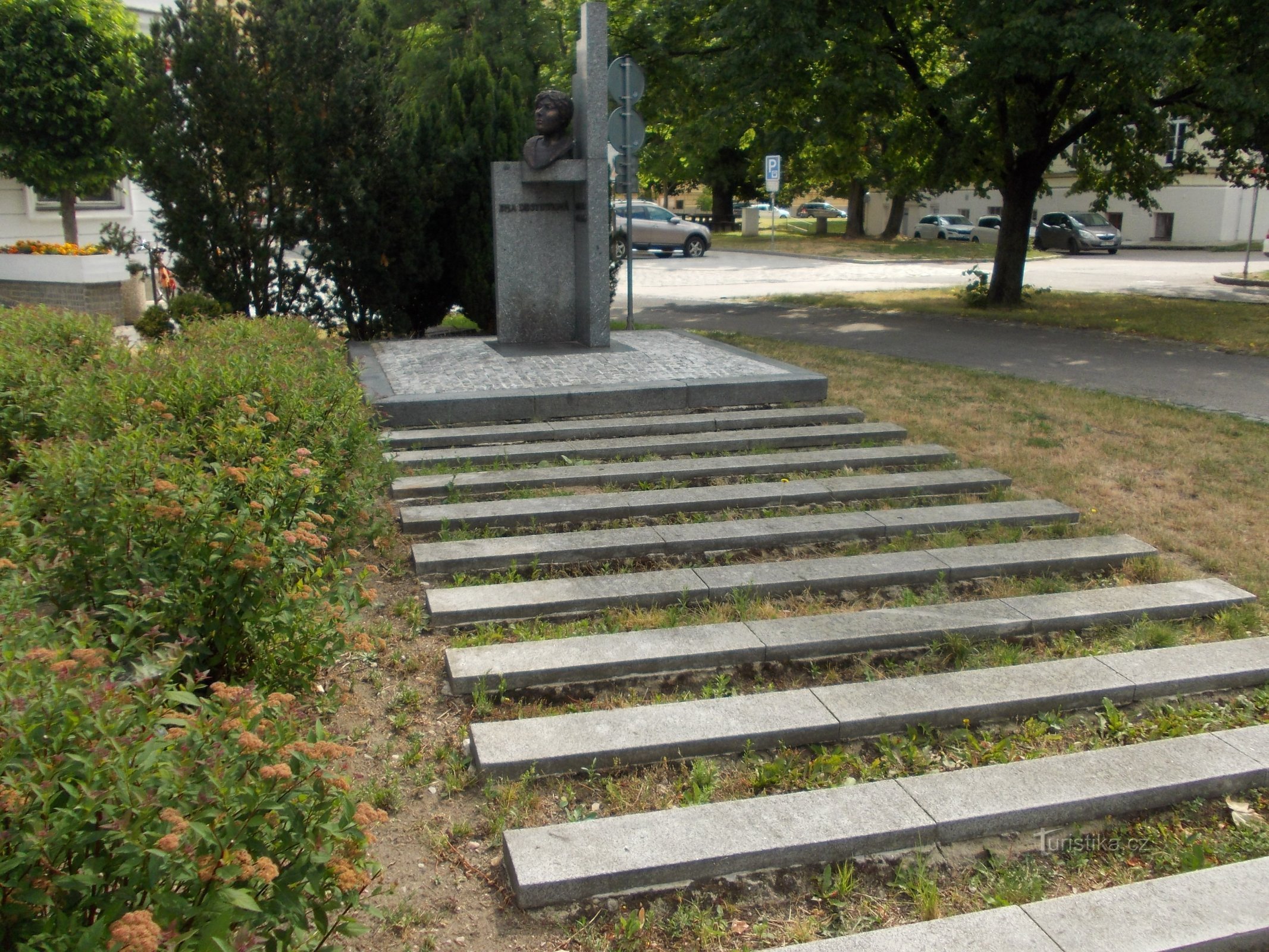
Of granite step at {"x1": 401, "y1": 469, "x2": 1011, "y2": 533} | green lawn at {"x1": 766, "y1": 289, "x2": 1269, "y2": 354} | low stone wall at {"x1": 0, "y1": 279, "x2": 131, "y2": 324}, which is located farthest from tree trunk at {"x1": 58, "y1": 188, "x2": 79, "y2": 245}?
granite step at {"x1": 401, "y1": 469, "x2": 1011, "y2": 533}

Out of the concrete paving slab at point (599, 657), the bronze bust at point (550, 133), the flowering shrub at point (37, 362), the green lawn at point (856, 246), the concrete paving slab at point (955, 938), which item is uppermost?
the bronze bust at point (550, 133)

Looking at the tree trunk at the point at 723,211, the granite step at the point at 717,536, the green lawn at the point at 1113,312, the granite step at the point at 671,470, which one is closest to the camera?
the granite step at the point at 717,536

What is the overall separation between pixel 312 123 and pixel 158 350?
21.0 ft

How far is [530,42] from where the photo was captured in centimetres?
2939

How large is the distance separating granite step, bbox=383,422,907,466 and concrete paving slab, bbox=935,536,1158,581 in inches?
90.5

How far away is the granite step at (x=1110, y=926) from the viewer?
10.00ft

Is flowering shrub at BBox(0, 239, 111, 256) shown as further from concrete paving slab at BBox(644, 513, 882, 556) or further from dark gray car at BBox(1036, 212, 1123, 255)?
dark gray car at BBox(1036, 212, 1123, 255)

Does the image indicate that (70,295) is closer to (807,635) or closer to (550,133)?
(550,133)

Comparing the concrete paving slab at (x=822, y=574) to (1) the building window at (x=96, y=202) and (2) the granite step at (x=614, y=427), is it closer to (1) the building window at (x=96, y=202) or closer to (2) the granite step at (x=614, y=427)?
(2) the granite step at (x=614, y=427)

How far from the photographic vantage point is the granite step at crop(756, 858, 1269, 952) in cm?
305

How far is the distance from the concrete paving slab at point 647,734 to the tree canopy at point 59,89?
15313 millimetres

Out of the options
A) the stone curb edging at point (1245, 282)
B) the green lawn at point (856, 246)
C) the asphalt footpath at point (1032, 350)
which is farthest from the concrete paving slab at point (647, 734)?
the green lawn at point (856, 246)

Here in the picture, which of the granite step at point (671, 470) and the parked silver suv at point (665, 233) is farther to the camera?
the parked silver suv at point (665, 233)

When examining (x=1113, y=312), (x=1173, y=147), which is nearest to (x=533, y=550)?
(x=1113, y=312)
